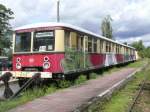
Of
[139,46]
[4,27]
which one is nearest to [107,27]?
[4,27]

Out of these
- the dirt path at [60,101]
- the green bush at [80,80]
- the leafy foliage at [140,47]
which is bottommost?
the dirt path at [60,101]

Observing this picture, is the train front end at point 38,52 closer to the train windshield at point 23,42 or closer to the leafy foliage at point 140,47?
the train windshield at point 23,42

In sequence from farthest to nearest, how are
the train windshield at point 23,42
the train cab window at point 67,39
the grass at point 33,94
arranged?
1. the train windshield at point 23,42
2. the train cab window at point 67,39
3. the grass at point 33,94

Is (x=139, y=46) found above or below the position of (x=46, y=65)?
above

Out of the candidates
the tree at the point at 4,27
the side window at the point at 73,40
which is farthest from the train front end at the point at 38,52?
the tree at the point at 4,27

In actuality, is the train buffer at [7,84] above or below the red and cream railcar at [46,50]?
below

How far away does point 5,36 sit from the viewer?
58.2 m

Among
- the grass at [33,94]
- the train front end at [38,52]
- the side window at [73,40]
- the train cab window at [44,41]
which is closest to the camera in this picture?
the grass at [33,94]

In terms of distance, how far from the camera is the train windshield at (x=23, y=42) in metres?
18.3

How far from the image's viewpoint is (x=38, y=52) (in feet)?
58.3

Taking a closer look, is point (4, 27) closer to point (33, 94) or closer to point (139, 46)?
point (33, 94)

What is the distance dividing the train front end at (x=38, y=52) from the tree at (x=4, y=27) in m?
37.8

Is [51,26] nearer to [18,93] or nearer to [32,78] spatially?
[32,78]

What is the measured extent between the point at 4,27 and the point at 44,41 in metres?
42.1
